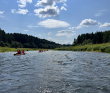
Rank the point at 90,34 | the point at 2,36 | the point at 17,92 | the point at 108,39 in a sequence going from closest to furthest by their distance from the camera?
1. the point at 17,92
2. the point at 108,39
3. the point at 90,34
4. the point at 2,36

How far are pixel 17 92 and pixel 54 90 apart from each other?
271cm

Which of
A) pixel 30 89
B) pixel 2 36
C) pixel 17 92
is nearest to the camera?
pixel 17 92

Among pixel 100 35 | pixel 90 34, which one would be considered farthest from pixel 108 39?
pixel 90 34

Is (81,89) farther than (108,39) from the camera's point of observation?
No

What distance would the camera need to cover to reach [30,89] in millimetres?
9508

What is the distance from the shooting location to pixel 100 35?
16038 centimetres

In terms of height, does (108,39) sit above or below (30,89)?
above

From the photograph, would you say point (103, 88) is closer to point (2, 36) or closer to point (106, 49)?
point (106, 49)

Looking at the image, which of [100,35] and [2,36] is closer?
[100,35]

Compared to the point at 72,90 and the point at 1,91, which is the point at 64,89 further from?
the point at 1,91

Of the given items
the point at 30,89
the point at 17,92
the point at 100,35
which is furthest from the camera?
the point at 100,35

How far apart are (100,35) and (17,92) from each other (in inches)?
6488

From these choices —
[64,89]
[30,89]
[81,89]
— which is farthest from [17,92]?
[81,89]

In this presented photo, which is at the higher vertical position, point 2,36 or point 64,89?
point 2,36
